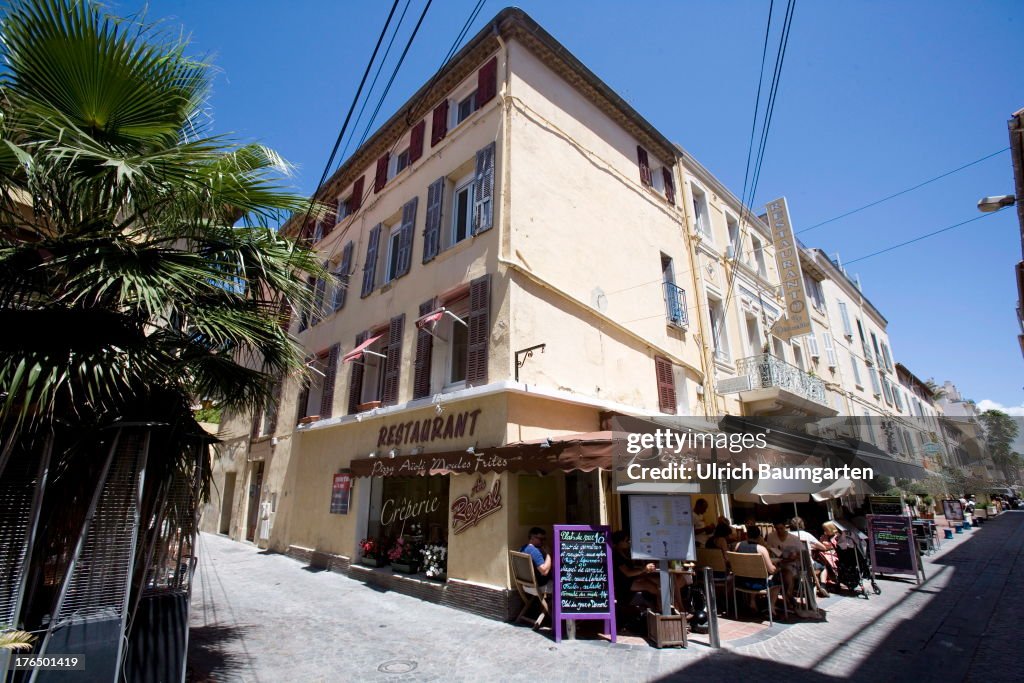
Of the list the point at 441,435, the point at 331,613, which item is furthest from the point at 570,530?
the point at 331,613

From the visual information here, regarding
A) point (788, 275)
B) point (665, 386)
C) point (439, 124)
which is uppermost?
point (439, 124)

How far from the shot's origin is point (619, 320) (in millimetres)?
10914

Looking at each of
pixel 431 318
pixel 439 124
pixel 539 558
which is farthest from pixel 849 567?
pixel 439 124

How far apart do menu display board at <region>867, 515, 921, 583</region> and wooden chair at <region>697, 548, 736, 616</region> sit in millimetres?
4281

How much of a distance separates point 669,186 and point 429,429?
10679 mm

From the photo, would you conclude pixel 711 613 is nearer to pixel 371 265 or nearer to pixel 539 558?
pixel 539 558

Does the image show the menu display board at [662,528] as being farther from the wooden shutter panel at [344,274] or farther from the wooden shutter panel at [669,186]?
the wooden shutter panel at [669,186]

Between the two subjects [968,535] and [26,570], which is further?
[968,535]

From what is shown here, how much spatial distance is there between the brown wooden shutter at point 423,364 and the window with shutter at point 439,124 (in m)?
4.59

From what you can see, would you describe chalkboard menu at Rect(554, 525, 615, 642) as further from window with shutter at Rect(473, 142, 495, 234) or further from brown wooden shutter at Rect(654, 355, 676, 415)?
window with shutter at Rect(473, 142, 495, 234)

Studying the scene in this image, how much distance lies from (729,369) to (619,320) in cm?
508

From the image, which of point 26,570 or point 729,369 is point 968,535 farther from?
point 26,570

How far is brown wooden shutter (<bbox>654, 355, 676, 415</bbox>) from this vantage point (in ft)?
37.4

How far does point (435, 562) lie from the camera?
8750 millimetres
